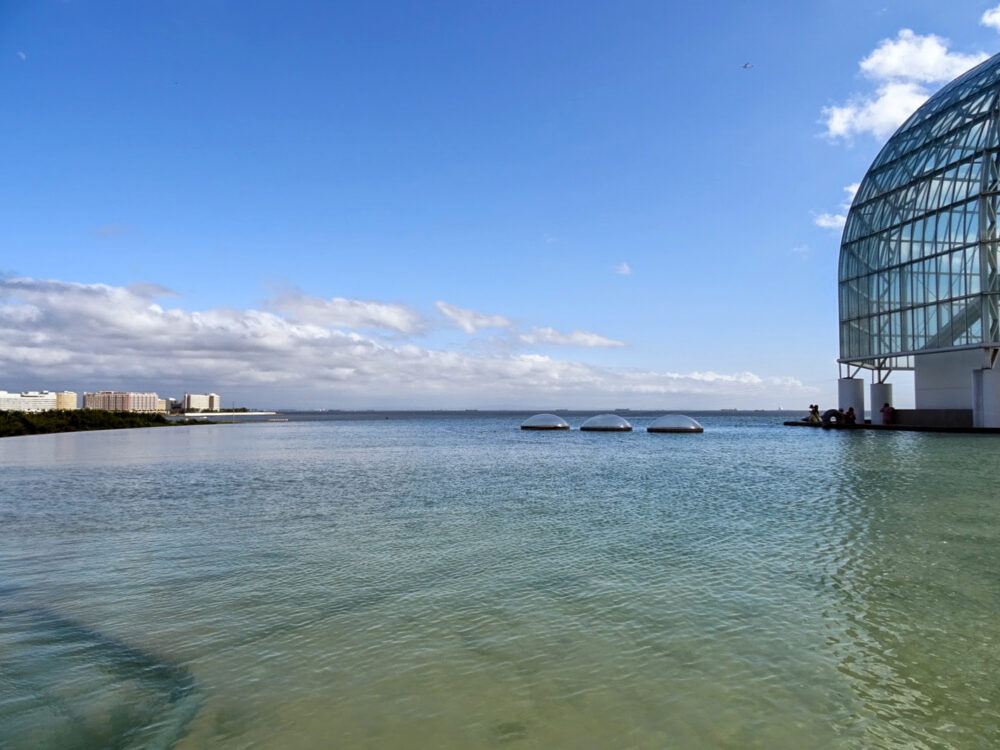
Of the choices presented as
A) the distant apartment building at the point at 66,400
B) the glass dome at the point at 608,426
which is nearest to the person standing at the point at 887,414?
the glass dome at the point at 608,426

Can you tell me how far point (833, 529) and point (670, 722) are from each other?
10278mm

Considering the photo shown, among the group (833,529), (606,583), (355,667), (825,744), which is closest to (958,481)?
(833,529)

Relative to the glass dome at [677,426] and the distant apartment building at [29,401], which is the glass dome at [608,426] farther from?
the distant apartment building at [29,401]

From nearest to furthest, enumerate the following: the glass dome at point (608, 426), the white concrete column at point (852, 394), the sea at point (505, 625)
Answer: the sea at point (505, 625)
the white concrete column at point (852, 394)
the glass dome at point (608, 426)

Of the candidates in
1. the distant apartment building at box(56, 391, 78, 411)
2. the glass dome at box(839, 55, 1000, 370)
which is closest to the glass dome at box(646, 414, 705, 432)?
the glass dome at box(839, 55, 1000, 370)

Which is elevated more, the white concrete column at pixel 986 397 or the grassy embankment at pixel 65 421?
the white concrete column at pixel 986 397

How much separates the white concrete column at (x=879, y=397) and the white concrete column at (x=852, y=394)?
229 cm

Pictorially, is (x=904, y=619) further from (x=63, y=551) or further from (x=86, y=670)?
(x=63, y=551)

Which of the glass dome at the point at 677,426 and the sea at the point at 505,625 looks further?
the glass dome at the point at 677,426

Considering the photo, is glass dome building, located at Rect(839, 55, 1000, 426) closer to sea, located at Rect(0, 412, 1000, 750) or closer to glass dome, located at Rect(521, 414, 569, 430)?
glass dome, located at Rect(521, 414, 569, 430)

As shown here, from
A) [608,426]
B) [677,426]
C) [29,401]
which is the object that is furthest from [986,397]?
[29,401]

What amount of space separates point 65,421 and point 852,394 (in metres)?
93.2

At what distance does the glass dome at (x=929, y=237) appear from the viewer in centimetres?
4759

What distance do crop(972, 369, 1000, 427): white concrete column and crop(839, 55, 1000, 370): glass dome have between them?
8.42 feet
